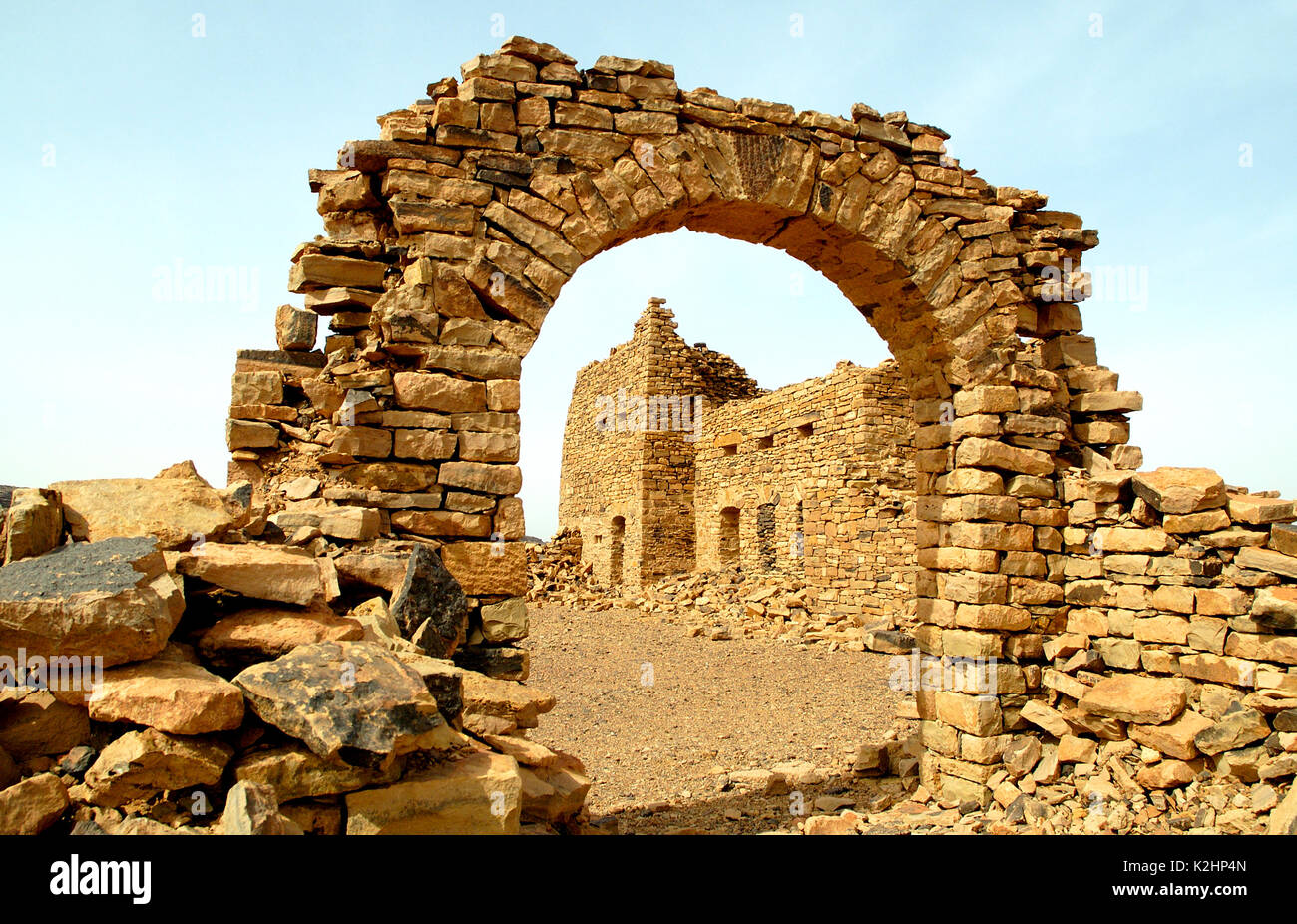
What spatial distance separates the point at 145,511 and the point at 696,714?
6099mm

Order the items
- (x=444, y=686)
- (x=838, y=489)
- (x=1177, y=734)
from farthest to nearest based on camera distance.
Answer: (x=838, y=489) → (x=1177, y=734) → (x=444, y=686)

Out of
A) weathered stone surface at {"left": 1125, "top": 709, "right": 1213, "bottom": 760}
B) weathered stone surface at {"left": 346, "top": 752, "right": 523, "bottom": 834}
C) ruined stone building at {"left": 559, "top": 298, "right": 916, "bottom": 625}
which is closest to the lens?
weathered stone surface at {"left": 346, "top": 752, "right": 523, "bottom": 834}

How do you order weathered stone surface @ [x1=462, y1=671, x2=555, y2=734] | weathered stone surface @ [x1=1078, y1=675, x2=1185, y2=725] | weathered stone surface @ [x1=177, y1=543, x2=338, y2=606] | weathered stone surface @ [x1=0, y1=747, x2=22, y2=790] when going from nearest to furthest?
weathered stone surface @ [x1=0, y1=747, x2=22, y2=790] < weathered stone surface @ [x1=177, y1=543, x2=338, y2=606] < weathered stone surface @ [x1=462, y1=671, x2=555, y2=734] < weathered stone surface @ [x1=1078, y1=675, x2=1185, y2=725]

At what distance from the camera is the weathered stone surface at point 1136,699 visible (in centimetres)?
455

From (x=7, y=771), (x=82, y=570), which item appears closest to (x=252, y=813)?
(x=7, y=771)

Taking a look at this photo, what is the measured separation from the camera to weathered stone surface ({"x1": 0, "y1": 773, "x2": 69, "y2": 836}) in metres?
1.84

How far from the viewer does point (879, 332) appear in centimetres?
602

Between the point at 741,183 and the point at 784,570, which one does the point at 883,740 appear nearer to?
the point at 741,183

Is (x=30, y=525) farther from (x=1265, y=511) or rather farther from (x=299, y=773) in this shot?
(x=1265, y=511)

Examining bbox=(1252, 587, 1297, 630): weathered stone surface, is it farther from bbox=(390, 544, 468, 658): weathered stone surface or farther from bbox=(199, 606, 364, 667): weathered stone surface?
bbox=(199, 606, 364, 667): weathered stone surface

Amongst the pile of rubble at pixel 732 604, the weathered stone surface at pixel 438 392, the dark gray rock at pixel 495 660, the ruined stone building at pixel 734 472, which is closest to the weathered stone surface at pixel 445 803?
the dark gray rock at pixel 495 660

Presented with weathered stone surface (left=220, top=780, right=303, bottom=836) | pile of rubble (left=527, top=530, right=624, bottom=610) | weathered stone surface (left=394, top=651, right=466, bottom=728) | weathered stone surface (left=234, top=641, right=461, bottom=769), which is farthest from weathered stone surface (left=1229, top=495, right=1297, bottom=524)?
pile of rubble (left=527, top=530, right=624, bottom=610)

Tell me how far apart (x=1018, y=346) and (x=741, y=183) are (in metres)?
2.42
